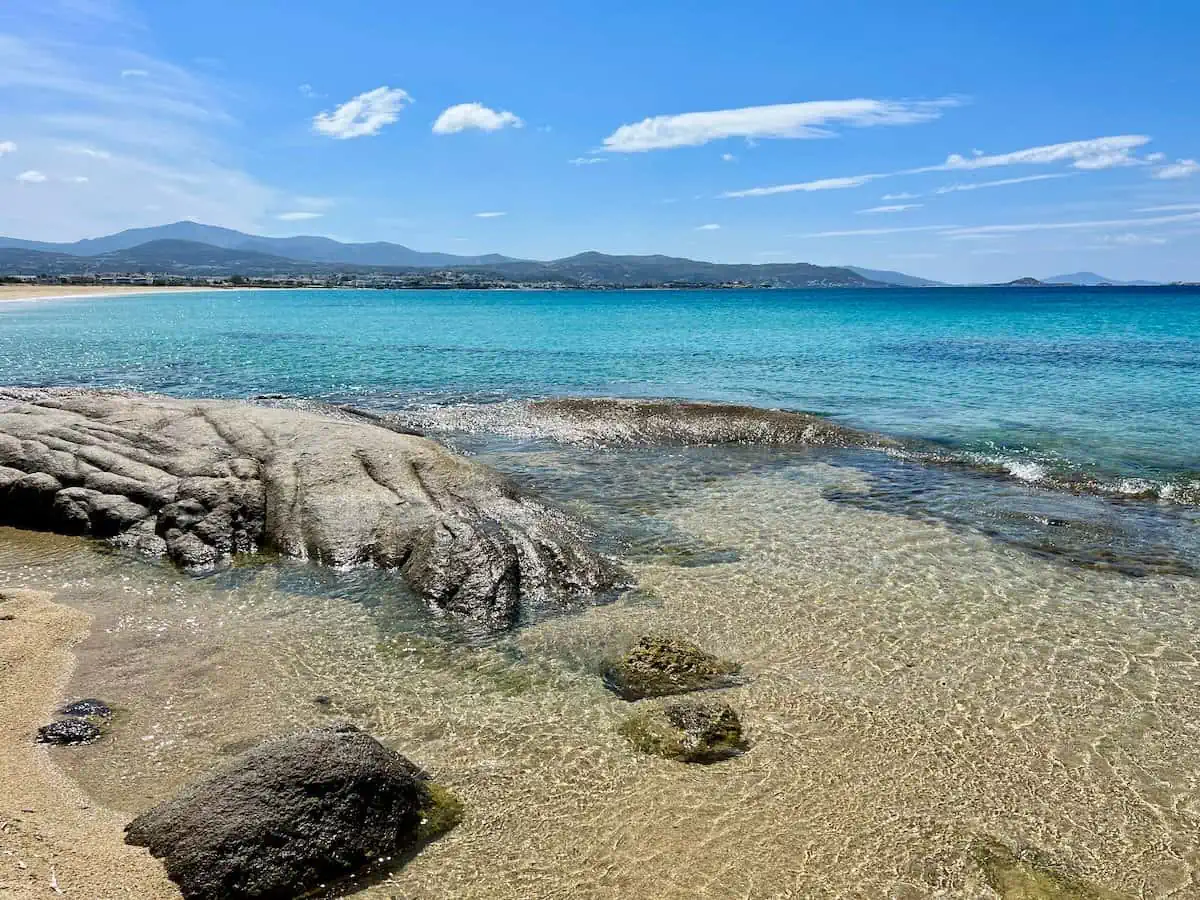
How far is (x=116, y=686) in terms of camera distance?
898cm

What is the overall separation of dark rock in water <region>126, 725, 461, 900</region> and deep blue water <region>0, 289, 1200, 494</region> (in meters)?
19.1

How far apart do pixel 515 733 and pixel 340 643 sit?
10.6ft

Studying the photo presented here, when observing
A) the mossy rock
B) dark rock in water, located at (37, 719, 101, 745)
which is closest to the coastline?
dark rock in water, located at (37, 719, 101, 745)

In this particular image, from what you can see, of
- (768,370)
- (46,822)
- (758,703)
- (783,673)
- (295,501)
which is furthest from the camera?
(768,370)

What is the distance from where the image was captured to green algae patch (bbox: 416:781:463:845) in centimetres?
675

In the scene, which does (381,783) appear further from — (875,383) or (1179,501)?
Result: (875,383)

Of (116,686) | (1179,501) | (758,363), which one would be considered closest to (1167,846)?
(116,686)

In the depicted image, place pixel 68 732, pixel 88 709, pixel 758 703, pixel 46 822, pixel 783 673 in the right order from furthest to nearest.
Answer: pixel 783 673, pixel 758 703, pixel 88 709, pixel 68 732, pixel 46 822

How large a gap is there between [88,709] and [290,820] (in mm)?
3796

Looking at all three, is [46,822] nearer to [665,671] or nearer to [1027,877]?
[665,671]

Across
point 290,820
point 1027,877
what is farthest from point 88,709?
point 1027,877

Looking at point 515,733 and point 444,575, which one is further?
point 444,575

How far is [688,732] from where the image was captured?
27.2 ft

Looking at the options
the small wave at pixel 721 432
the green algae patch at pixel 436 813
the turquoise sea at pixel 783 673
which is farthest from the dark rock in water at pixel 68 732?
the small wave at pixel 721 432
